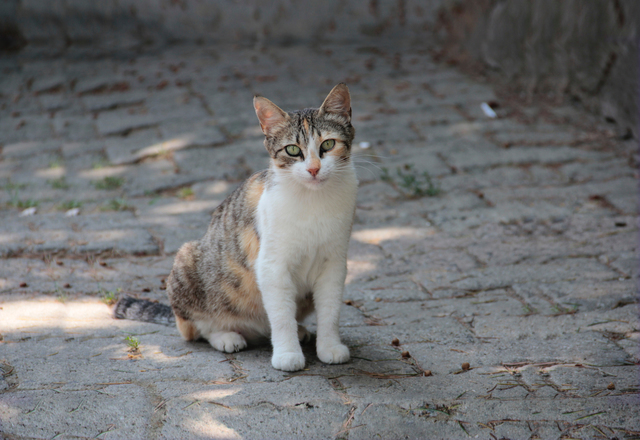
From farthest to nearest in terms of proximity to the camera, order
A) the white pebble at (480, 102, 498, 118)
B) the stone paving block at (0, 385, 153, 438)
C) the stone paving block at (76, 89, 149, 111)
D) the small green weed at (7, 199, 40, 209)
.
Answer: the stone paving block at (76, 89, 149, 111) → the white pebble at (480, 102, 498, 118) → the small green weed at (7, 199, 40, 209) → the stone paving block at (0, 385, 153, 438)

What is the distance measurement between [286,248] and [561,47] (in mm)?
6053

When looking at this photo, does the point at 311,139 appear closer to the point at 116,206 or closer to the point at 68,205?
the point at 116,206

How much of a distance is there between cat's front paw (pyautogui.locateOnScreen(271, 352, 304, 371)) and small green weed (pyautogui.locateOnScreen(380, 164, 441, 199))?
307 cm

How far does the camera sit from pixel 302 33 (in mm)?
9844

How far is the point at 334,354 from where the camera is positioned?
3.05 metres

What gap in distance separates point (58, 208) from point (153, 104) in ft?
8.85

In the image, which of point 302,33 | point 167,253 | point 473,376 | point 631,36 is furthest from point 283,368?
point 302,33

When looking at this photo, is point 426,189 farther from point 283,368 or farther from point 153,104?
point 153,104

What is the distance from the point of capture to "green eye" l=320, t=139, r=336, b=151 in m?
3.00

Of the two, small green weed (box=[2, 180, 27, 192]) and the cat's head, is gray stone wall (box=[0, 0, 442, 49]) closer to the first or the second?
small green weed (box=[2, 180, 27, 192])

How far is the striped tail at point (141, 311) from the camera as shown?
141 inches

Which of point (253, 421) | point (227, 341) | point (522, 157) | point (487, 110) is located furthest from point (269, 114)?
point (487, 110)

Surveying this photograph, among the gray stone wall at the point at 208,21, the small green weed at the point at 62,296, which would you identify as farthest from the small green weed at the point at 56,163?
the gray stone wall at the point at 208,21

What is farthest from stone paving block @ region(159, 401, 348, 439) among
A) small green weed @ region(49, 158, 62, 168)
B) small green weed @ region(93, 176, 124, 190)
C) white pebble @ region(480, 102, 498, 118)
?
white pebble @ region(480, 102, 498, 118)
